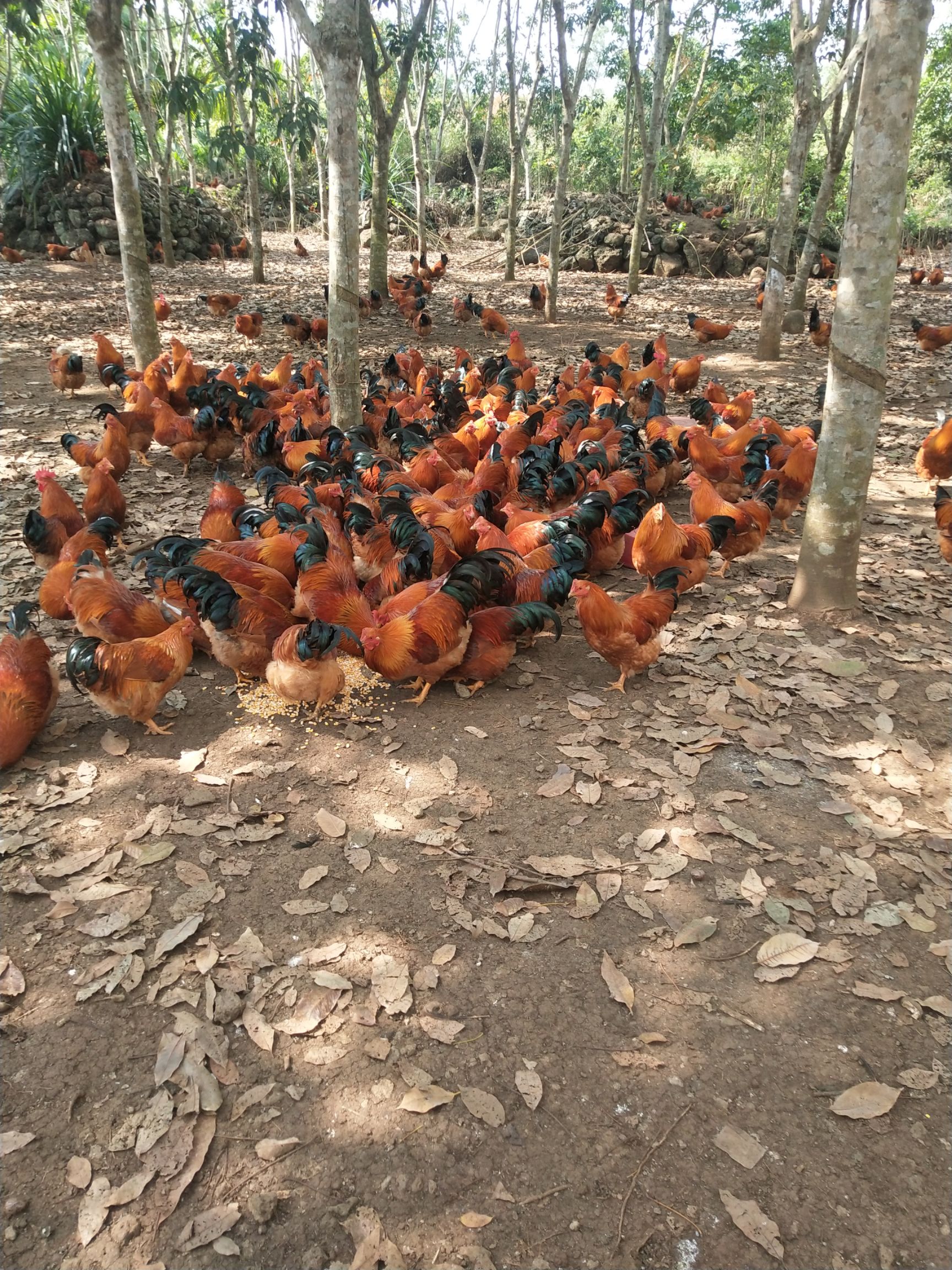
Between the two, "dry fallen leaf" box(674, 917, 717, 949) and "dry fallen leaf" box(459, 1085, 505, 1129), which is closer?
"dry fallen leaf" box(459, 1085, 505, 1129)

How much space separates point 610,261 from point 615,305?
309 inches

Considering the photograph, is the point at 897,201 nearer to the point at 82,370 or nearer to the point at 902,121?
the point at 902,121

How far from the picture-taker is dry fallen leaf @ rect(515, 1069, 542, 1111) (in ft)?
7.98

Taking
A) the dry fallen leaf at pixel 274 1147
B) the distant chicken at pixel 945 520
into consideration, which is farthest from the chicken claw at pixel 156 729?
the distant chicken at pixel 945 520

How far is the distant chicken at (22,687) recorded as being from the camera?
148 inches

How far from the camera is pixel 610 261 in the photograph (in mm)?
22406

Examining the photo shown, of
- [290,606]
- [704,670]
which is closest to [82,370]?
[290,606]

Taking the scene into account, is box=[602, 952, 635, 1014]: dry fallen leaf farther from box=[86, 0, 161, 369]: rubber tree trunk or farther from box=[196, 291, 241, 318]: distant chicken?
box=[196, 291, 241, 318]: distant chicken

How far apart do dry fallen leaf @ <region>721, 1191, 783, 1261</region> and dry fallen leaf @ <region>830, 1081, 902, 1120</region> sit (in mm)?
435

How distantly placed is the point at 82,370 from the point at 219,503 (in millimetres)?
5249

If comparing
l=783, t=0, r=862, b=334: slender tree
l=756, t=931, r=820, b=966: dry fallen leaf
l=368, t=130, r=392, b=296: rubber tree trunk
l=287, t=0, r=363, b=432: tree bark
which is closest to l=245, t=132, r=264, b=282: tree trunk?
l=368, t=130, r=392, b=296: rubber tree trunk

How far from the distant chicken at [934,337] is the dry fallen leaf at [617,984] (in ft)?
45.7

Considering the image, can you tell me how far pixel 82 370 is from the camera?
952cm

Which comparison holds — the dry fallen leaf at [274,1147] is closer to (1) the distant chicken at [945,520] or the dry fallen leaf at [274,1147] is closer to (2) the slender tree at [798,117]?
(1) the distant chicken at [945,520]
